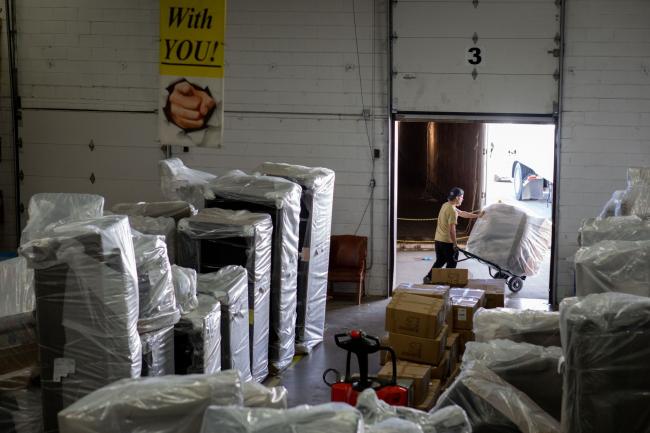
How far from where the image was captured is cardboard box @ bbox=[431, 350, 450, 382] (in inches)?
289

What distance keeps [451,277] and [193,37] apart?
3.93 meters

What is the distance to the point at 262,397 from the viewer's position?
3949mm

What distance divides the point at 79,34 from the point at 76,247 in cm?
790

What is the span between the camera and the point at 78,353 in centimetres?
503

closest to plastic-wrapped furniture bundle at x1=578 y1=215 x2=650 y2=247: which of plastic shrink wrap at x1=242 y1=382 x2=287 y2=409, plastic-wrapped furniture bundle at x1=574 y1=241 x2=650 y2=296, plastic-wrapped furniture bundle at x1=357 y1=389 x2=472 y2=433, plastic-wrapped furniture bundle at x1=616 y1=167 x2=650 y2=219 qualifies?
plastic-wrapped furniture bundle at x1=574 y1=241 x2=650 y2=296

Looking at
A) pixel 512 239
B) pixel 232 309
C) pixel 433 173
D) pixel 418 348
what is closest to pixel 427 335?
pixel 418 348

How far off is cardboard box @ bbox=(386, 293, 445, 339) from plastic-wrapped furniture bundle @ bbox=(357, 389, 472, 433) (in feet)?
11.3

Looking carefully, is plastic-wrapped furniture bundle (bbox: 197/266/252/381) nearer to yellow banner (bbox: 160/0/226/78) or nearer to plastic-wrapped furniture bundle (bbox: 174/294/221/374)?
plastic-wrapped furniture bundle (bbox: 174/294/221/374)

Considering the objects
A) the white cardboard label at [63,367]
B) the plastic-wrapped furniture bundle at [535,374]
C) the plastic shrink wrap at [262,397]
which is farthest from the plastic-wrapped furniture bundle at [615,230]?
the white cardboard label at [63,367]

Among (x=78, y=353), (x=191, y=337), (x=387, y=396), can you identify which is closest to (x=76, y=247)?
(x=78, y=353)

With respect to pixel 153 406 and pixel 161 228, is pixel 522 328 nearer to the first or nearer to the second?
pixel 153 406

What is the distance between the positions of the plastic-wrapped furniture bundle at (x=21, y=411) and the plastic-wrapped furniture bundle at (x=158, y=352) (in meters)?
0.70

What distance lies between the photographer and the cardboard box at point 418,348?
735cm

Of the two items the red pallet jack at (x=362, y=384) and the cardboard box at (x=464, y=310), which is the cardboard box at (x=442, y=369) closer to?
the cardboard box at (x=464, y=310)
